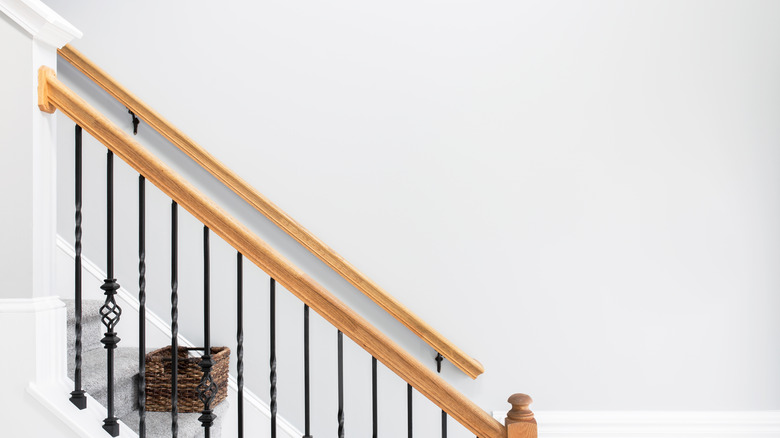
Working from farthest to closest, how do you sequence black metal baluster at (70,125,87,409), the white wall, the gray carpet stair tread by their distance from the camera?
1. the white wall
2. the gray carpet stair tread
3. black metal baluster at (70,125,87,409)

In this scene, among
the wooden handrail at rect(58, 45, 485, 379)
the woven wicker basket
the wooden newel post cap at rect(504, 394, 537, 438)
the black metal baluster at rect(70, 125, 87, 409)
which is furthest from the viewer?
the wooden handrail at rect(58, 45, 485, 379)

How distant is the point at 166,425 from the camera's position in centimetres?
166

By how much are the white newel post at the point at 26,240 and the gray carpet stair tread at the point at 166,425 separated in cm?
47

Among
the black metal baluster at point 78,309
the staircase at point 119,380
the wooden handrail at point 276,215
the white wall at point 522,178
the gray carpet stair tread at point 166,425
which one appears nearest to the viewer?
the black metal baluster at point 78,309

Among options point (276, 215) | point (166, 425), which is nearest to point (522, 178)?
point (276, 215)

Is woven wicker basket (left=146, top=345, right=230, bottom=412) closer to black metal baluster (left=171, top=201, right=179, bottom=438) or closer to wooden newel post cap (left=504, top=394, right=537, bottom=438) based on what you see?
black metal baluster (left=171, top=201, right=179, bottom=438)

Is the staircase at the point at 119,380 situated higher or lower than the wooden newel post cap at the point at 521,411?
lower

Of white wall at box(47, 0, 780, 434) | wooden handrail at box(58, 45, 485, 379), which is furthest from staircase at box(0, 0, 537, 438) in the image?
white wall at box(47, 0, 780, 434)

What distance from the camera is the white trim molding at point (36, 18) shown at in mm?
1124

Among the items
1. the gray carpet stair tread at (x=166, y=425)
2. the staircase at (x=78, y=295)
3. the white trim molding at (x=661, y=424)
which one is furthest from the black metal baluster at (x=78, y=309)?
the white trim molding at (x=661, y=424)

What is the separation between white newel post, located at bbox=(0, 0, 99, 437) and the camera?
1148 mm

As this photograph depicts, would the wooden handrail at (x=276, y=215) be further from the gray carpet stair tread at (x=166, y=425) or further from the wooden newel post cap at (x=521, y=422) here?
the wooden newel post cap at (x=521, y=422)

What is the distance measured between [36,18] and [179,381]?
4.37 feet

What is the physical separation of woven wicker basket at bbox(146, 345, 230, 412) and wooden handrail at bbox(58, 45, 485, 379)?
58 centimetres
